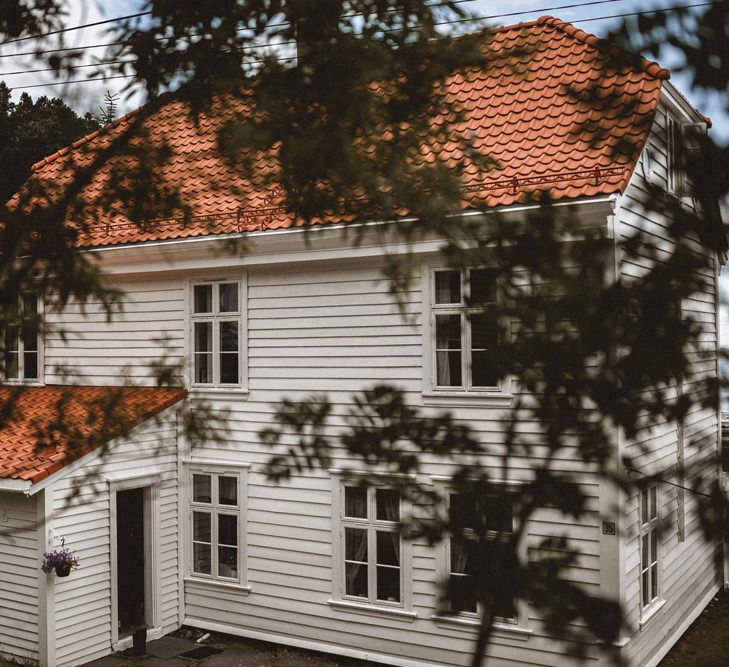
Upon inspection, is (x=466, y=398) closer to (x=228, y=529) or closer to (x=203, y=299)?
(x=228, y=529)

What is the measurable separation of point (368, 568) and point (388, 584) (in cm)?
32

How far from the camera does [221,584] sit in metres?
10.9

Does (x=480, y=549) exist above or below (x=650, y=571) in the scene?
above

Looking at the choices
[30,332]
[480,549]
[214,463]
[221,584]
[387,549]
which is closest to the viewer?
[480,549]

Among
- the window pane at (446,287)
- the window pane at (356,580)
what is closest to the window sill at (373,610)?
the window pane at (356,580)

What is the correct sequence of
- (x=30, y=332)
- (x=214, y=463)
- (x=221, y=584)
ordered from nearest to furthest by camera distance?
(x=30, y=332) < (x=221, y=584) < (x=214, y=463)

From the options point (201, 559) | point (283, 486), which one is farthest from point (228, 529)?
point (283, 486)

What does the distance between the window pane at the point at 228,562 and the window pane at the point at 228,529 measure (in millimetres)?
101

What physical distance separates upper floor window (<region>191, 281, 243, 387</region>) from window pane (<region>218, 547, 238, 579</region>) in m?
2.40

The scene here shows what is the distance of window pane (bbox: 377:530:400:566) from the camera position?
984 cm

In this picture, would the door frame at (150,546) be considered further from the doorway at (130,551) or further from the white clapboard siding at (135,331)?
the white clapboard siding at (135,331)

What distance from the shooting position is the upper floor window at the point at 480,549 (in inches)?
88.6

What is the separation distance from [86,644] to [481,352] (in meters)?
9.30

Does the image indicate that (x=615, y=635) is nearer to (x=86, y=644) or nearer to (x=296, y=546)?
(x=296, y=546)
